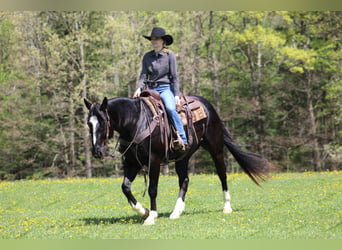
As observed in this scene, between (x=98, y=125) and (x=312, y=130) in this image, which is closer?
(x=98, y=125)

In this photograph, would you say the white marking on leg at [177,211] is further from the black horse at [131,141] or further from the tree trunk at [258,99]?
the tree trunk at [258,99]

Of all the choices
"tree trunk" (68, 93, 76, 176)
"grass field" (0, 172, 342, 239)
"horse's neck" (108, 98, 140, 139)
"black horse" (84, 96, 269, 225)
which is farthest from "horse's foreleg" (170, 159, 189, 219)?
"tree trunk" (68, 93, 76, 176)

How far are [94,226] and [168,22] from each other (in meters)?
21.4

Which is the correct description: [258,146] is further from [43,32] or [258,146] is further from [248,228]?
[248,228]

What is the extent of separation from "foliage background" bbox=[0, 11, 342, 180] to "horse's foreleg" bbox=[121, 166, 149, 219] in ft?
59.9

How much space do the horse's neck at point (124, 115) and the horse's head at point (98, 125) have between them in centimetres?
34

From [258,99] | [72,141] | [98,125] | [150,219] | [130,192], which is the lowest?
[72,141]

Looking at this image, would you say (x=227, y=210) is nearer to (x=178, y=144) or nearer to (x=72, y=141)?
(x=178, y=144)

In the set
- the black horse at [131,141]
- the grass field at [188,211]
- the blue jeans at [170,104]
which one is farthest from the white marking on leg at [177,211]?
the blue jeans at [170,104]

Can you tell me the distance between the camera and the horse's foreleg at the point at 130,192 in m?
9.10

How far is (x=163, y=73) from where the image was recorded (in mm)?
9727

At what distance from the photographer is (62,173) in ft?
105

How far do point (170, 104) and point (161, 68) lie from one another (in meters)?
0.79

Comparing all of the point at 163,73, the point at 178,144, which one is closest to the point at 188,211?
the point at 178,144
